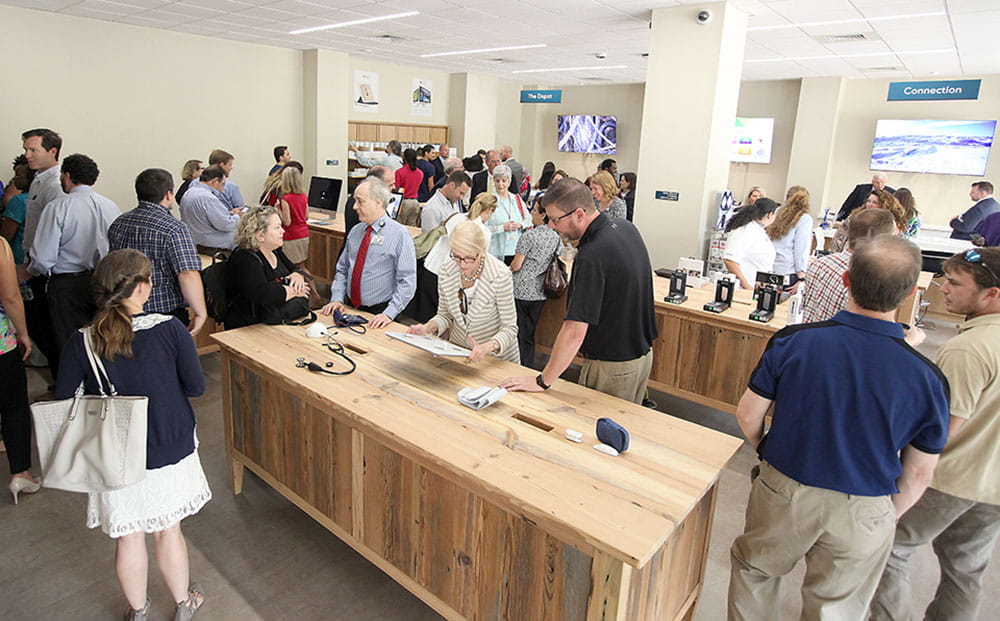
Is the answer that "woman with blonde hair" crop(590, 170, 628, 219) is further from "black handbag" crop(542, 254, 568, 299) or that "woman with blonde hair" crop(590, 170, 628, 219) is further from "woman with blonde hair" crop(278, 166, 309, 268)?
"woman with blonde hair" crop(278, 166, 309, 268)

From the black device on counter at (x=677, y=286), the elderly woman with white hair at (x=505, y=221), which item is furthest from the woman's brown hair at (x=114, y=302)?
the elderly woman with white hair at (x=505, y=221)

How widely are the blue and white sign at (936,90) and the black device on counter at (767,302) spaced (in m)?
6.64

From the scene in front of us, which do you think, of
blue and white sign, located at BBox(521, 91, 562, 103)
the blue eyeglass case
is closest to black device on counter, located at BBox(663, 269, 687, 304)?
the blue eyeglass case

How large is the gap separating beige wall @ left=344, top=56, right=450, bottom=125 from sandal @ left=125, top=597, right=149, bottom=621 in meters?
9.52

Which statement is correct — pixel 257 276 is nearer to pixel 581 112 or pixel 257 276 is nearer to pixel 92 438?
pixel 92 438

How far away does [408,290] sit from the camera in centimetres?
357

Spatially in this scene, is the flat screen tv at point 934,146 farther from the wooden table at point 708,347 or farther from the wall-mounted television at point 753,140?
the wooden table at point 708,347

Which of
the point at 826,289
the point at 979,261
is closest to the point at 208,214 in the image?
the point at 826,289

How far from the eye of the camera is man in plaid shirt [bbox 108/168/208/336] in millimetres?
3271

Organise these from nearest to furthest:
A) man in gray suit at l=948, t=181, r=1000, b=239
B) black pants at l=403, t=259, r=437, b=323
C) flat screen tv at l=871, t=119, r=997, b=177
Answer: black pants at l=403, t=259, r=437, b=323, man in gray suit at l=948, t=181, r=1000, b=239, flat screen tv at l=871, t=119, r=997, b=177

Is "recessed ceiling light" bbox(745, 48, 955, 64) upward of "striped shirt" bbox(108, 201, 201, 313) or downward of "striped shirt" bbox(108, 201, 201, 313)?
upward

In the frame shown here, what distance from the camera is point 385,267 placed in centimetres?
359

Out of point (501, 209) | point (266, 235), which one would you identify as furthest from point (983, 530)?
point (501, 209)

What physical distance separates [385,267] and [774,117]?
10.5m
